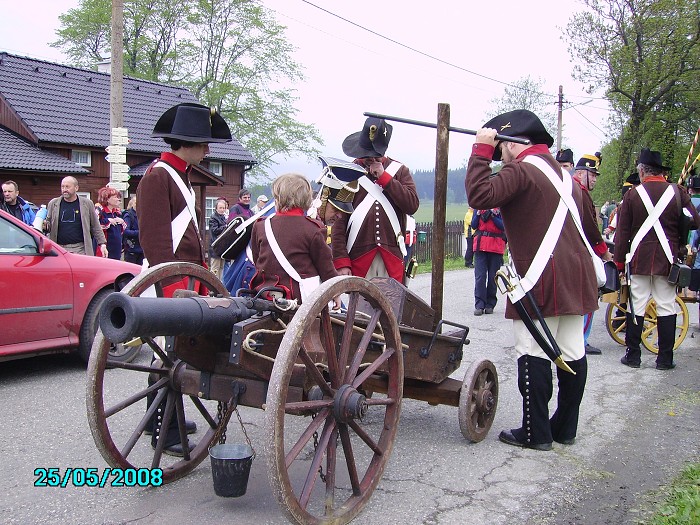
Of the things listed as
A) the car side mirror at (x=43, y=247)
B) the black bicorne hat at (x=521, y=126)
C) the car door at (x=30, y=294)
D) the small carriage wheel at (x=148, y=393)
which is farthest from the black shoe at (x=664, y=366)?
the car side mirror at (x=43, y=247)

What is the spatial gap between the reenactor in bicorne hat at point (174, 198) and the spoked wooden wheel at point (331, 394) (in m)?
1.12

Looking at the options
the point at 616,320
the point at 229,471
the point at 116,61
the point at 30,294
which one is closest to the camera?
the point at 229,471

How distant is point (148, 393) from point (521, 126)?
282 centimetres

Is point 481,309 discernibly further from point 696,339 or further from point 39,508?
point 39,508

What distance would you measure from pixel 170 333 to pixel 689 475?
128 inches

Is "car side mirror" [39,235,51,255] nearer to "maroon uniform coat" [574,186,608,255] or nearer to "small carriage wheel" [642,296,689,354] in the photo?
"maroon uniform coat" [574,186,608,255]

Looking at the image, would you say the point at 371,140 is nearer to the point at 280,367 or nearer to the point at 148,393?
the point at 148,393

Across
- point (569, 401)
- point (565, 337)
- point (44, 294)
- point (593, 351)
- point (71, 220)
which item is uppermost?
point (71, 220)

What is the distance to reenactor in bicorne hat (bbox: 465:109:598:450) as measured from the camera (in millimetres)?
4535

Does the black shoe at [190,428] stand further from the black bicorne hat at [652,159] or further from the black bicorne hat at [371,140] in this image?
the black bicorne hat at [652,159]

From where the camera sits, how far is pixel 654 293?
7.43 m

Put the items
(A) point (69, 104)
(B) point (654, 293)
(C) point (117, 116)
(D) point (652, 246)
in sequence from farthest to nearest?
(A) point (69, 104)
(C) point (117, 116)
(B) point (654, 293)
(D) point (652, 246)

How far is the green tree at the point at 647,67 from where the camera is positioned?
92.2 feet
